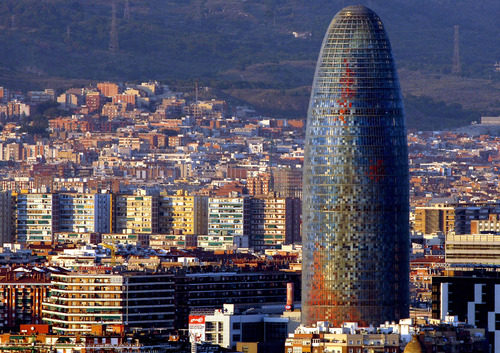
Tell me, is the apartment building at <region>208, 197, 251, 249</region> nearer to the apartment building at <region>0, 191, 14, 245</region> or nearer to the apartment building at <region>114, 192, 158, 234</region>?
the apartment building at <region>114, 192, 158, 234</region>

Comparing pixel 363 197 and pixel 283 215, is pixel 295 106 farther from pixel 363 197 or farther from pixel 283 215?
pixel 363 197

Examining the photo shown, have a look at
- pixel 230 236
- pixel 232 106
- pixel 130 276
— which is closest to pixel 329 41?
pixel 130 276

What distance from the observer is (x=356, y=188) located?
72250 mm

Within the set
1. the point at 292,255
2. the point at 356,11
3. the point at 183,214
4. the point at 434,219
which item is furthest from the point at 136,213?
the point at 356,11

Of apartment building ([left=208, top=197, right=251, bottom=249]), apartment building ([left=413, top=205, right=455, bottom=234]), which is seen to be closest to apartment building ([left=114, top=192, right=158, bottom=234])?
apartment building ([left=208, top=197, right=251, bottom=249])

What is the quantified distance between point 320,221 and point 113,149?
101m

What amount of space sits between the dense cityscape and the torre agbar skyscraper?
1.6 inches

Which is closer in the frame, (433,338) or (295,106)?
(433,338)

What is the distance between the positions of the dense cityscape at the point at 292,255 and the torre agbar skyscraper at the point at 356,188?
1.6 inches

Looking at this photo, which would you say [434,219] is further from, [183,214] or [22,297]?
[22,297]

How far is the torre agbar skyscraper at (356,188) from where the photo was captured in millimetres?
71875

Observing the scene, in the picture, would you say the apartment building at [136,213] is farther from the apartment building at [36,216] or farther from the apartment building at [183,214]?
the apartment building at [36,216]

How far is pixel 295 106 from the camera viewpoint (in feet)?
654

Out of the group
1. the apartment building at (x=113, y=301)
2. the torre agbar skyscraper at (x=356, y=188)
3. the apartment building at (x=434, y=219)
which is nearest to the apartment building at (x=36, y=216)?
the apartment building at (x=434, y=219)
